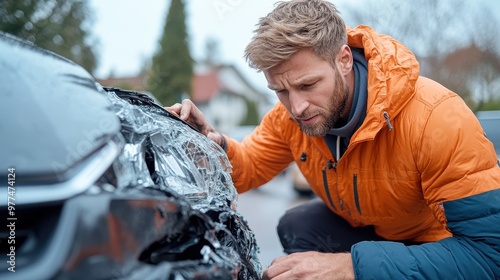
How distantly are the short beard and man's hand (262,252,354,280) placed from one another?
23.0 inches

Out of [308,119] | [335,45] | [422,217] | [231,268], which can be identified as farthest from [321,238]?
[231,268]

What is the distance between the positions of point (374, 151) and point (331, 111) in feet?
0.84

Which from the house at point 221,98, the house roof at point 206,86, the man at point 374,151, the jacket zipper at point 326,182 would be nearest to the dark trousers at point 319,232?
the man at point 374,151

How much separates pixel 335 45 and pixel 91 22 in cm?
1171

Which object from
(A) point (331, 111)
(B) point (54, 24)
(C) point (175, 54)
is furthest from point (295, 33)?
(C) point (175, 54)

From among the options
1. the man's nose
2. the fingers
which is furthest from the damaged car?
the man's nose

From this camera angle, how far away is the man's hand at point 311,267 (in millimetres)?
1617

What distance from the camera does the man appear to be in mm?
1690

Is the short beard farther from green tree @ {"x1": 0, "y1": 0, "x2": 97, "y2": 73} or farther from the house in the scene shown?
the house

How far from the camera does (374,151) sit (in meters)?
2.04

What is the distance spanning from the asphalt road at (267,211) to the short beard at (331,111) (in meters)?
2.45

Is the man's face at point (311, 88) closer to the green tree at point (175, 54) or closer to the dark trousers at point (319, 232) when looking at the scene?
the dark trousers at point (319, 232)

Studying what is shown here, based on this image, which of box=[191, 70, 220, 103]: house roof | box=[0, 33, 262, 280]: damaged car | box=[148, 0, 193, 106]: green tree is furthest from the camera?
box=[191, 70, 220, 103]: house roof

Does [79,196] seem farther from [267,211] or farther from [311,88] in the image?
[267,211]
